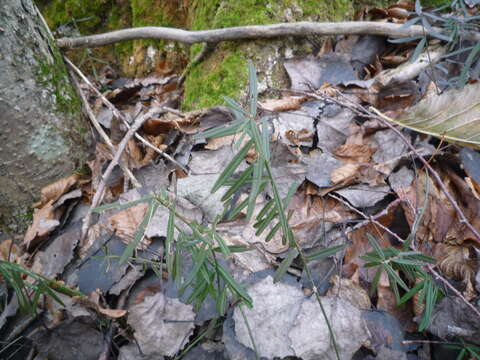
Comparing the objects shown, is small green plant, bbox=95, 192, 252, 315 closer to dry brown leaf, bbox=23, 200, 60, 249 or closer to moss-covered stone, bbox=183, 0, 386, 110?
dry brown leaf, bbox=23, 200, 60, 249

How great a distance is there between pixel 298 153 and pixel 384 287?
0.71 metres

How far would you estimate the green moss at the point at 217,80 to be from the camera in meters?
1.96

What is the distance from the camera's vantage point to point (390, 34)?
1975 millimetres

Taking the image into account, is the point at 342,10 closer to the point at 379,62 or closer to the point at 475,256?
the point at 379,62

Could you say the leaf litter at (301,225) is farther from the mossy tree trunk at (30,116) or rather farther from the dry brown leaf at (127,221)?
the mossy tree trunk at (30,116)

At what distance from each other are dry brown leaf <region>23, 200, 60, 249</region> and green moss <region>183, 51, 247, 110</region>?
1.01 m

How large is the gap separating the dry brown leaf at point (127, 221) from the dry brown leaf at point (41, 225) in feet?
1.20

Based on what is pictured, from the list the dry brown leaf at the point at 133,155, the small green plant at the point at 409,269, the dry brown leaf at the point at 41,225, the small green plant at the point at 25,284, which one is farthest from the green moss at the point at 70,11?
the small green plant at the point at 409,269

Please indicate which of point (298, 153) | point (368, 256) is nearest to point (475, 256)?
point (368, 256)

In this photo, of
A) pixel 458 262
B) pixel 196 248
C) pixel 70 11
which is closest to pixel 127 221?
pixel 196 248

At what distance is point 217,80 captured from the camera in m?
2.03

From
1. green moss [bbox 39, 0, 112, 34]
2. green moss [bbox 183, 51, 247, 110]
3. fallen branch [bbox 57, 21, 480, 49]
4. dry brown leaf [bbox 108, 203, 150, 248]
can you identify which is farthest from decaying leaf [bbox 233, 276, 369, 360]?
green moss [bbox 39, 0, 112, 34]

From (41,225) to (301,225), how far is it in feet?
4.21

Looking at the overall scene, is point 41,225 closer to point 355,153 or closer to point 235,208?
point 235,208
